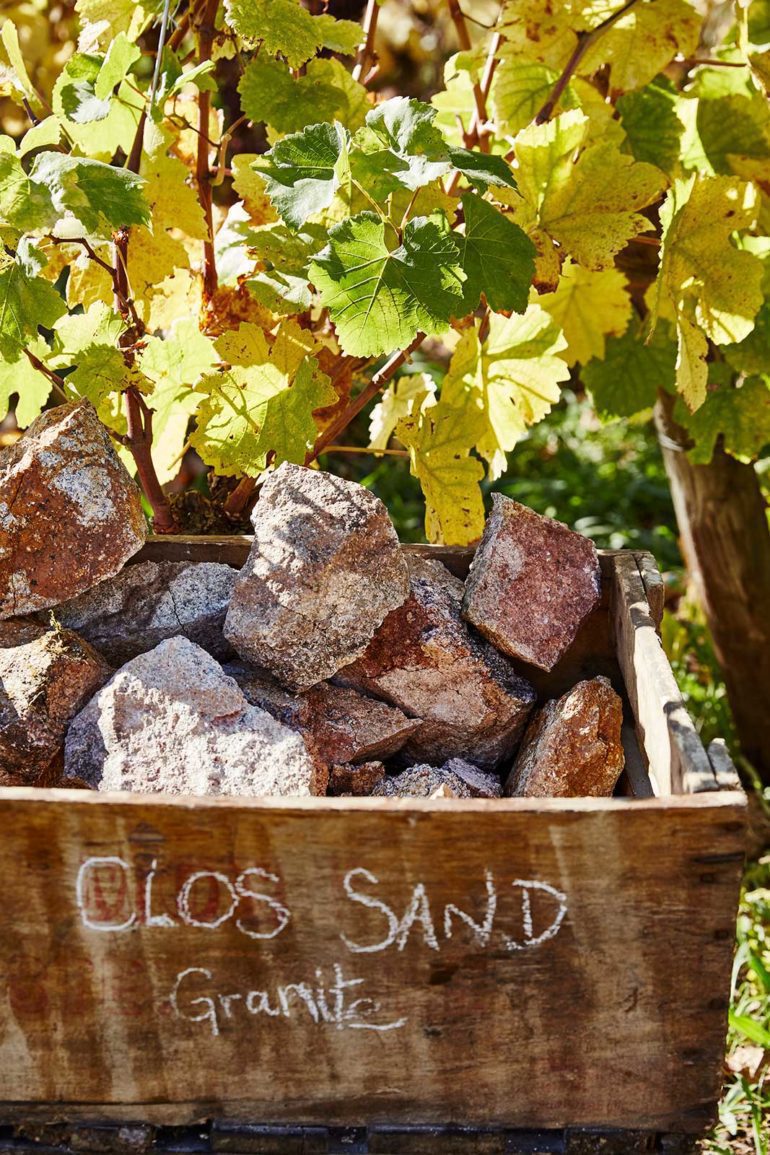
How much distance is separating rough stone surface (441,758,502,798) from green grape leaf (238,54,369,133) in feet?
2.64

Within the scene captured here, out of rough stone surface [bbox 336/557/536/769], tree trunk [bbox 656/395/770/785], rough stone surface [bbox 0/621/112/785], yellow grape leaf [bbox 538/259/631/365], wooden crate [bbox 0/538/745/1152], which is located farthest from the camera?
tree trunk [bbox 656/395/770/785]

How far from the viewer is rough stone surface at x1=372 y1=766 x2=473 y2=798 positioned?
132 cm

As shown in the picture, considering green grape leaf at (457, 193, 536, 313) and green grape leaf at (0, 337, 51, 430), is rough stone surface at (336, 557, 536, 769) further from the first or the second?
green grape leaf at (0, 337, 51, 430)

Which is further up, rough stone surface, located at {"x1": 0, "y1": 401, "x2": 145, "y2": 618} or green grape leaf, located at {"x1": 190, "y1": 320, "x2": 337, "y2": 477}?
green grape leaf, located at {"x1": 190, "y1": 320, "x2": 337, "y2": 477}

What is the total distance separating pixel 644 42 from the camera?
1.65 metres

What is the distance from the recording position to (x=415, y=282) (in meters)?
1.27

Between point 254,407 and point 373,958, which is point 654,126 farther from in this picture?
point 373,958

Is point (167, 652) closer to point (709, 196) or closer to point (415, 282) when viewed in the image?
point (415, 282)

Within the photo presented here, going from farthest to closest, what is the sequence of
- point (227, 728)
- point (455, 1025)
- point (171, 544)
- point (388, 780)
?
1. point (171, 544)
2. point (388, 780)
3. point (227, 728)
4. point (455, 1025)

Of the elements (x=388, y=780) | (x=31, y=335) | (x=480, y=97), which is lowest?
(x=388, y=780)

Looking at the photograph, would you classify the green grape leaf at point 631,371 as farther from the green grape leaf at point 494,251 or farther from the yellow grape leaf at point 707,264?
the green grape leaf at point 494,251

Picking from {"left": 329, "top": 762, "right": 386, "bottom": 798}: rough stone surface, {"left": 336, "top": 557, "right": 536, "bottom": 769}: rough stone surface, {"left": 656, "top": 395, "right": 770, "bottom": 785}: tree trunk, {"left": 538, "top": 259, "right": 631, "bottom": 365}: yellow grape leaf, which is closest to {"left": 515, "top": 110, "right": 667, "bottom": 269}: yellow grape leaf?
→ {"left": 538, "top": 259, "right": 631, "bottom": 365}: yellow grape leaf

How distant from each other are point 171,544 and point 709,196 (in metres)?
0.81

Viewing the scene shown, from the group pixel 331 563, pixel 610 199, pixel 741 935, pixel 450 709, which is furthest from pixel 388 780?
pixel 741 935
